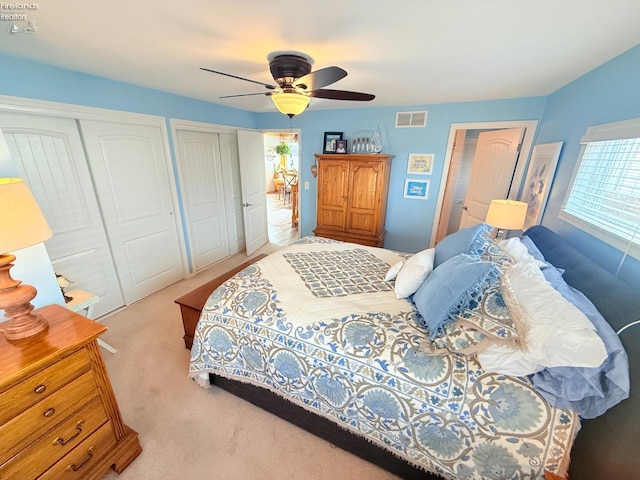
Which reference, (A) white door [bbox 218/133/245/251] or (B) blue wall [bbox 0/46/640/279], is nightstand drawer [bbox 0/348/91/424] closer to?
(B) blue wall [bbox 0/46/640/279]

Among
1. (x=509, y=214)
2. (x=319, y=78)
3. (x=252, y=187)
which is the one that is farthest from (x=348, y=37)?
(x=252, y=187)

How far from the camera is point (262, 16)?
4.04 feet

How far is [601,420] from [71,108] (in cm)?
379

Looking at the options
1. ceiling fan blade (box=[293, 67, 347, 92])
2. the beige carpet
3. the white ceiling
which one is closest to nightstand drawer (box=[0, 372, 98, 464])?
the beige carpet

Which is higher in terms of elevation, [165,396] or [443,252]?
[443,252]

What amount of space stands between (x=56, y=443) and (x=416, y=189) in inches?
151

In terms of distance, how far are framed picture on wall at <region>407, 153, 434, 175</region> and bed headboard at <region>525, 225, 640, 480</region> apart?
236cm

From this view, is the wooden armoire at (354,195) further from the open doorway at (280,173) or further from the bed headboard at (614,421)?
the open doorway at (280,173)

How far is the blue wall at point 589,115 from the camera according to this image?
1.41 metres

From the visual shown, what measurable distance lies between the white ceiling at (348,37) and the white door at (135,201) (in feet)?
1.87

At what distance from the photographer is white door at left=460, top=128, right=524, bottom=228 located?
9.70 feet

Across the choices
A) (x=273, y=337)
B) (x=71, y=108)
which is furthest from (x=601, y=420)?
(x=71, y=108)

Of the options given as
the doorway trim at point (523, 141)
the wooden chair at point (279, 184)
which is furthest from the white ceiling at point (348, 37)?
the wooden chair at point (279, 184)

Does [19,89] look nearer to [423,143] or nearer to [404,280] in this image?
[404,280]
